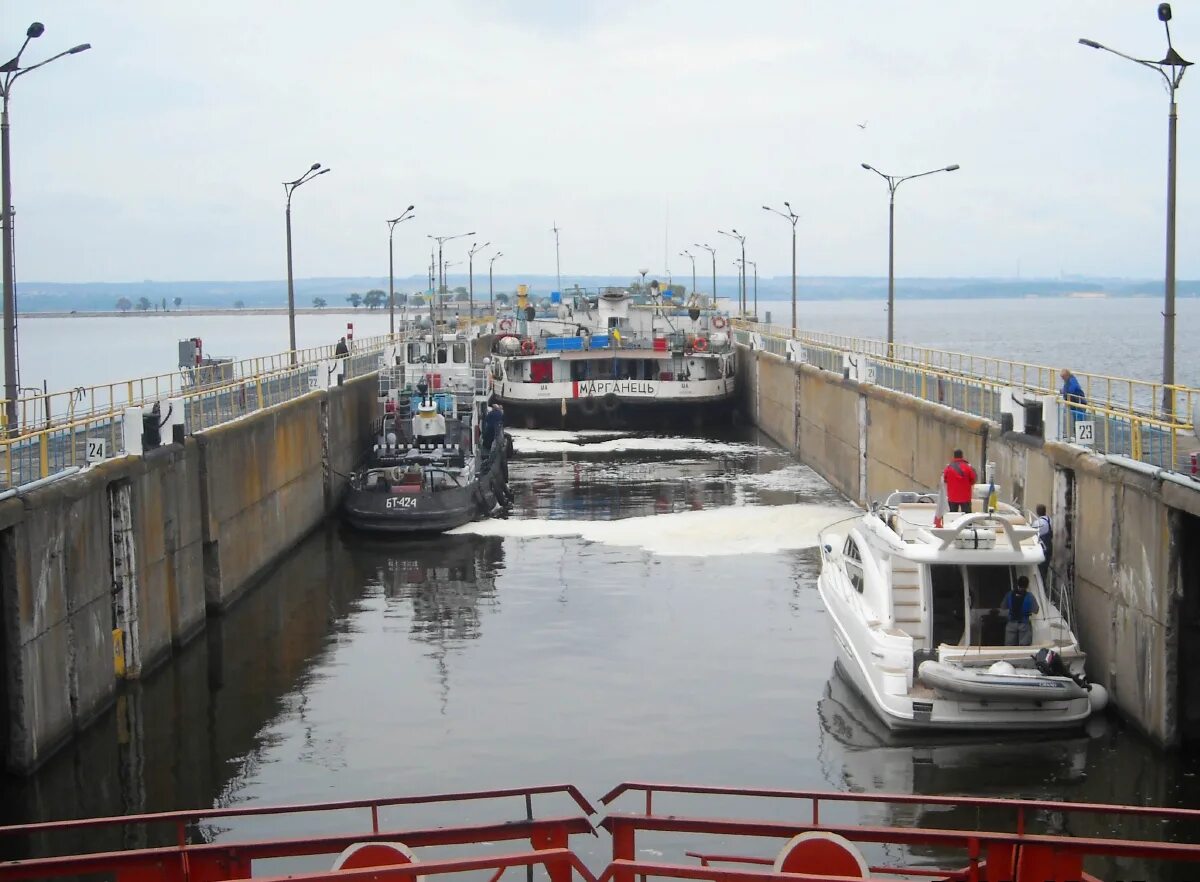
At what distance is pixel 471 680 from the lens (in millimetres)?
21984

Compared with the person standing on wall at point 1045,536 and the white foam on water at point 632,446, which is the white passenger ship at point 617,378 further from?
the person standing on wall at point 1045,536

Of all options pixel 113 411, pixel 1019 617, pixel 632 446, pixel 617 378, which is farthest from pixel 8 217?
pixel 617 378

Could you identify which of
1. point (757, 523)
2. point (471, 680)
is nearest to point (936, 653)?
point (471, 680)

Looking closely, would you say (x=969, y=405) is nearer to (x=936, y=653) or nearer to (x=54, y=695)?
(x=936, y=653)

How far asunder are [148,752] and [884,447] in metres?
22.4

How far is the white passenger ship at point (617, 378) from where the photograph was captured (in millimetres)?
61188

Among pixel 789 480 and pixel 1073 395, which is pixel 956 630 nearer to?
pixel 1073 395

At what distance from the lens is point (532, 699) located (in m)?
20.8

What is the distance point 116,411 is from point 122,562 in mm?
4465

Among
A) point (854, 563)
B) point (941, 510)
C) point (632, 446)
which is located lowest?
point (632, 446)

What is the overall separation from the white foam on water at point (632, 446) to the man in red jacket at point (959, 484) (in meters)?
30.6

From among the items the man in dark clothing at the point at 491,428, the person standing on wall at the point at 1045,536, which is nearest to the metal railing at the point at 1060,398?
the person standing on wall at the point at 1045,536

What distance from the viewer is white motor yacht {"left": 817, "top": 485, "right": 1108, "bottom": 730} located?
17500 millimetres

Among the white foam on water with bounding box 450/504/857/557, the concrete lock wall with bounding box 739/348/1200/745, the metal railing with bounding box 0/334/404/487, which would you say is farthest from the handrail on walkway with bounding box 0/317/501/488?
the concrete lock wall with bounding box 739/348/1200/745
